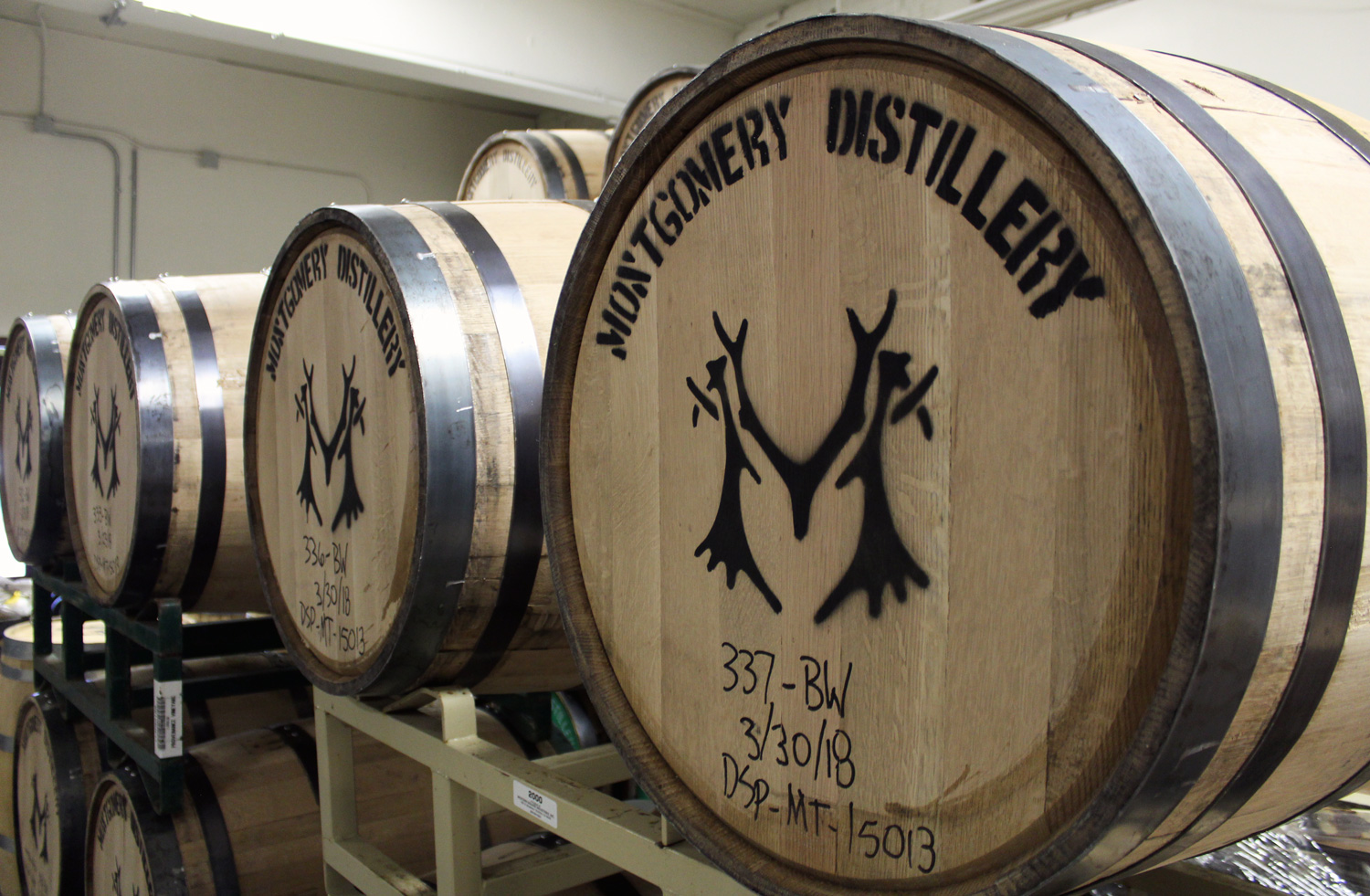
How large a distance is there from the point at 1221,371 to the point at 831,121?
0.41 meters

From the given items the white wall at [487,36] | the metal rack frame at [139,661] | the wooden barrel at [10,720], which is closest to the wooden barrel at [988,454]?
the metal rack frame at [139,661]

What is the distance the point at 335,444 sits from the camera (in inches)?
68.3

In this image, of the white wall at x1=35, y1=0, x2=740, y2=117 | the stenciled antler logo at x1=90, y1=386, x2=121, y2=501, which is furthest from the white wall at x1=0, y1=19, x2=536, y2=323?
the stenciled antler logo at x1=90, y1=386, x2=121, y2=501

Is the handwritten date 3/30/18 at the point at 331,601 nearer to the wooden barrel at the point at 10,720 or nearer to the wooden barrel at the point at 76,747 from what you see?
the wooden barrel at the point at 76,747

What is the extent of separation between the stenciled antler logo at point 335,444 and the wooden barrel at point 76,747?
52.7 inches

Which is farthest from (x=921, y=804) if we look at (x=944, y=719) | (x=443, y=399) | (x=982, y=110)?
(x=443, y=399)

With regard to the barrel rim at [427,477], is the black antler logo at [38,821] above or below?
below

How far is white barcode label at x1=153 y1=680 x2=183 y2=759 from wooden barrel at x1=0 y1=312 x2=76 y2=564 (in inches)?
50.3

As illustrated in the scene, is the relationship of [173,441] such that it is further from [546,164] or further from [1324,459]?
[1324,459]

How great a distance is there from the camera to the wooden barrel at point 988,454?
66cm

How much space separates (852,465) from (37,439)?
349 centimetres

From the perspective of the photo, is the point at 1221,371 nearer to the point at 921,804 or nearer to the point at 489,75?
the point at 921,804

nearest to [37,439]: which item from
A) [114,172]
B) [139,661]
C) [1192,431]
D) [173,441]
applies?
[139,661]

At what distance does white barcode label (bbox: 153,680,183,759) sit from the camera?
7.82ft
